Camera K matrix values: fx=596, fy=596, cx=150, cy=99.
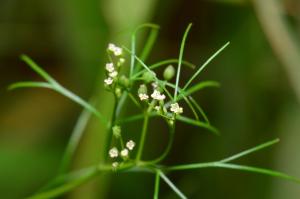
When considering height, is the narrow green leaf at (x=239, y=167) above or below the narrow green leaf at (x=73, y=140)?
below

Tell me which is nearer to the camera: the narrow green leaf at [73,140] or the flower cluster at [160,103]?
the flower cluster at [160,103]

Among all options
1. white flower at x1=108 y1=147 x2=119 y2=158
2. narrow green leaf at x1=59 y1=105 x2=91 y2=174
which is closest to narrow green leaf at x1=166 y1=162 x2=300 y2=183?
white flower at x1=108 y1=147 x2=119 y2=158

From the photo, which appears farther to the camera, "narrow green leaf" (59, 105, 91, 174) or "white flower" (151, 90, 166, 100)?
"narrow green leaf" (59, 105, 91, 174)

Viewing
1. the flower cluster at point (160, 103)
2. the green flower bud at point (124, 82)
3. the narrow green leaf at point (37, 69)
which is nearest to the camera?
the flower cluster at point (160, 103)

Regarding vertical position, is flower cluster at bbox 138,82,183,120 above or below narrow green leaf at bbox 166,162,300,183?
above

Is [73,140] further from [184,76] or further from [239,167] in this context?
[184,76]

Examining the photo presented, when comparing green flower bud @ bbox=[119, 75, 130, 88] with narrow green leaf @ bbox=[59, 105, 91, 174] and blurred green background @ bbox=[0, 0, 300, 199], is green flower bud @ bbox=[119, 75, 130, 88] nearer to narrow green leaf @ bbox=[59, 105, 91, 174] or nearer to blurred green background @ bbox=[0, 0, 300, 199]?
narrow green leaf @ bbox=[59, 105, 91, 174]

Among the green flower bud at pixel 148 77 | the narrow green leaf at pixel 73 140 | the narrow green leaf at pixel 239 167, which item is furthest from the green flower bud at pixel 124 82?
the narrow green leaf at pixel 73 140

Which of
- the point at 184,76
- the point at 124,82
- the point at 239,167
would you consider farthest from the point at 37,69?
the point at 184,76

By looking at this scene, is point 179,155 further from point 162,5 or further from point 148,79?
point 148,79

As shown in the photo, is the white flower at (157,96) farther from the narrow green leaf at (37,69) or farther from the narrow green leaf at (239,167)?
the narrow green leaf at (37,69)
